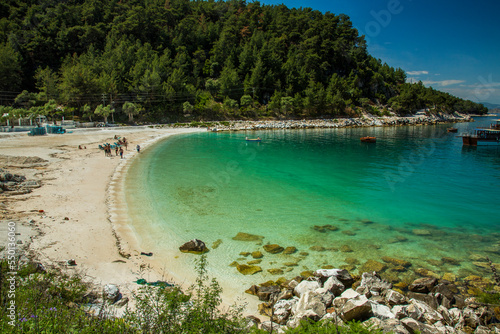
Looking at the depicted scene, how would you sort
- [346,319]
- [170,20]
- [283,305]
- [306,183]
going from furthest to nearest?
[170,20], [306,183], [283,305], [346,319]

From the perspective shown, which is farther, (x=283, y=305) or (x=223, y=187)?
(x=223, y=187)

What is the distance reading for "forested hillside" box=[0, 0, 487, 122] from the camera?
279 feet

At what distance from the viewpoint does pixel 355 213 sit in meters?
18.8

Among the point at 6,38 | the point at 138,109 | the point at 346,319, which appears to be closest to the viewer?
the point at 346,319

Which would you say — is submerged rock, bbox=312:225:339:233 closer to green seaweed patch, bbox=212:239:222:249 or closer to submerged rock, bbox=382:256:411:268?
submerged rock, bbox=382:256:411:268

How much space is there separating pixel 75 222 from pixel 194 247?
6731 millimetres

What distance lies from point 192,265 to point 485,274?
11.9 meters

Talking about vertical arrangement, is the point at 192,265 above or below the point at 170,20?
below

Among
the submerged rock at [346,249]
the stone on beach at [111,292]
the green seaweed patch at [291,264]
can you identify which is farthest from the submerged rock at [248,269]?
the stone on beach at [111,292]

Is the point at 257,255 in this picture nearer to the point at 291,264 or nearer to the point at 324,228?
the point at 291,264

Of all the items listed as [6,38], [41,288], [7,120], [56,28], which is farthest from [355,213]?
[6,38]

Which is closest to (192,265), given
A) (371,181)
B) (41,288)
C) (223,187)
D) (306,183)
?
(41,288)

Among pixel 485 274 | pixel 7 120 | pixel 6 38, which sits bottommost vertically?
pixel 485 274

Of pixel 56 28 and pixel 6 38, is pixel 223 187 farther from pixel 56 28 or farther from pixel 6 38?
pixel 6 38
